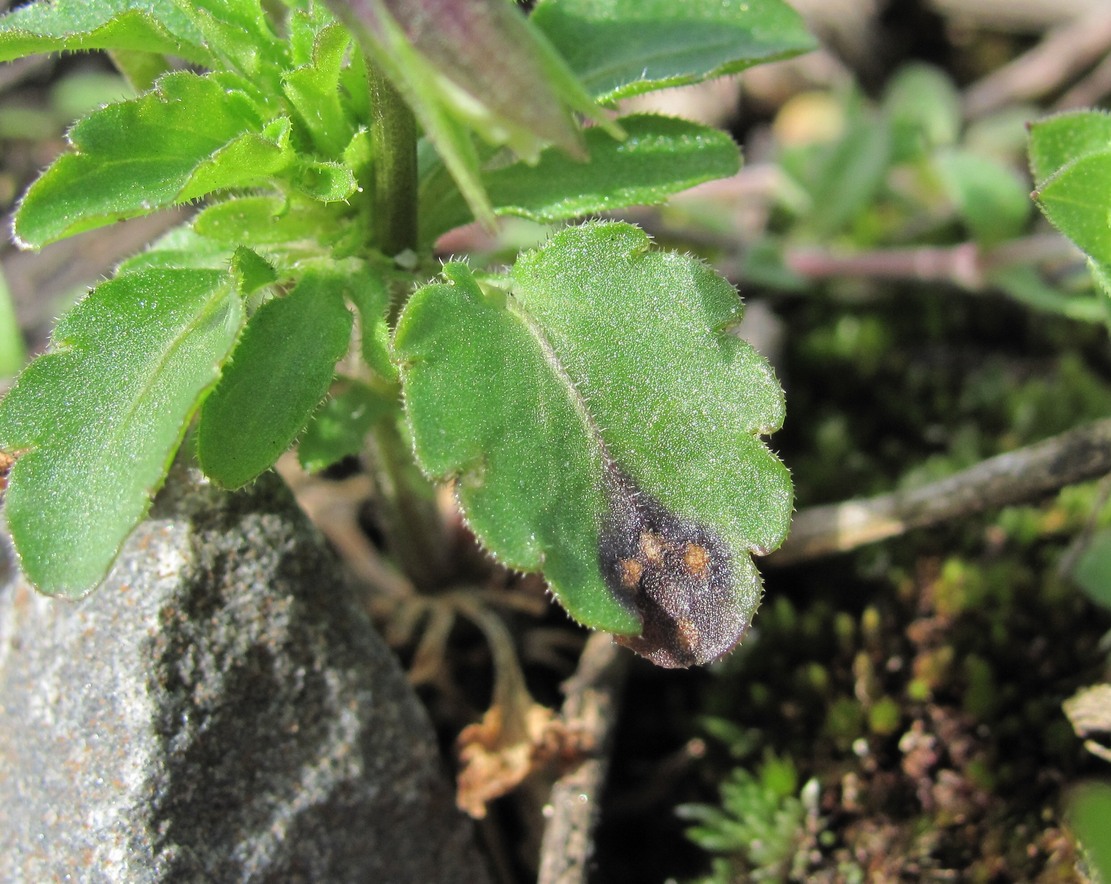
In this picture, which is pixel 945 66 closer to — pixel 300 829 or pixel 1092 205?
pixel 1092 205

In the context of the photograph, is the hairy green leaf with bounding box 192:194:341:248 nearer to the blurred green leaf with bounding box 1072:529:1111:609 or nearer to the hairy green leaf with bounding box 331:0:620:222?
the hairy green leaf with bounding box 331:0:620:222

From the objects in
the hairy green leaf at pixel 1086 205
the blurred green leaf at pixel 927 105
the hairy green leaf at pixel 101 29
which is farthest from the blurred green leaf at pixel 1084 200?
the blurred green leaf at pixel 927 105

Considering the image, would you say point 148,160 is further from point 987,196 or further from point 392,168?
point 987,196

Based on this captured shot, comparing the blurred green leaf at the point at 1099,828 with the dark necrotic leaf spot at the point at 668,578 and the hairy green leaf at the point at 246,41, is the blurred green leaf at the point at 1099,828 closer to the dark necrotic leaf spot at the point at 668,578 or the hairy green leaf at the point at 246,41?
the dark necrotic leaf spot at the point at 668,578

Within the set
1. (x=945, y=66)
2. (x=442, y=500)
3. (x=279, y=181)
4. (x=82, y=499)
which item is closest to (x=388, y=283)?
(x=279, y=181)

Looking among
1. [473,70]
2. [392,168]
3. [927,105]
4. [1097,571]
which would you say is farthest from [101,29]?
[927,105]

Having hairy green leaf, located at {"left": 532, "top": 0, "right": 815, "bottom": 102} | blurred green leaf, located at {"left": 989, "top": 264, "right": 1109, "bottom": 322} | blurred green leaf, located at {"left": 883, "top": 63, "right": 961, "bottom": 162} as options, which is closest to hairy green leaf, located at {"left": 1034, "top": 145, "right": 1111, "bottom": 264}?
hairy green leaf, located at {"left": 532, "top": 0, "right": 815, "bottom": 102}
